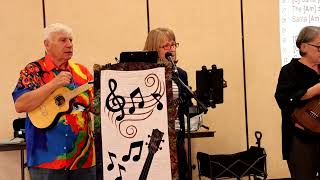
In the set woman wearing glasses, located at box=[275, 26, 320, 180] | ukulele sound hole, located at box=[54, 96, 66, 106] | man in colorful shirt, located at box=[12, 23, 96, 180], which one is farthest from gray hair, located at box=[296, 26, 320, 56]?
ukulele sound hole, located at box=[54, 96, 66, 106]

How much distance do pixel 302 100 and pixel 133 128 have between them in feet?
3.67

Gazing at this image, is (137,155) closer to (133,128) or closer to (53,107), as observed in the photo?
(133,128)

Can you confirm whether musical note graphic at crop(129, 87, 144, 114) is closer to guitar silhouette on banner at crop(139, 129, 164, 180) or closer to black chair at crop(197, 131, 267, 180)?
guitar silhouette on banner at crop(139, 129, 164, 180)

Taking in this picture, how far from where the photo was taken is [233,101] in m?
4.59

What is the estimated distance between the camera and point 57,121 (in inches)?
94.2

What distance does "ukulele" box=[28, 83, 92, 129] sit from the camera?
237 cm

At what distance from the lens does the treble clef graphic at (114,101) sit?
7.75ft

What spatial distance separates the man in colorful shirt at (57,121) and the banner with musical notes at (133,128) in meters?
0.17

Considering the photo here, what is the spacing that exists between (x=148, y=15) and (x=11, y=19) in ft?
4.16

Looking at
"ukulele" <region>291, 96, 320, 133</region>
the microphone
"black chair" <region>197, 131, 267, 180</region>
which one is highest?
the microphone

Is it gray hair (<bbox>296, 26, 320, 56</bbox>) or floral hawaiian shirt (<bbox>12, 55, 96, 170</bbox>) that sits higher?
gray hair (<bbox>296, 26, 320, 56</bbox>)

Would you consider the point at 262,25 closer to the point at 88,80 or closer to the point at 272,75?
the point at 272,75

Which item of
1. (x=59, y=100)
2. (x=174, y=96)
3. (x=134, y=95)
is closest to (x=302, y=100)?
(x=174, y=96)

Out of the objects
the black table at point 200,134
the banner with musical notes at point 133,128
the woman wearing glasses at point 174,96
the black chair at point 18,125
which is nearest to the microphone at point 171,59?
the woman wearing glasses at point 174,96
